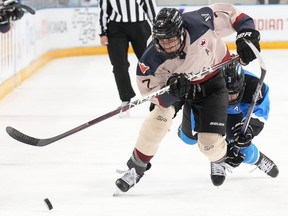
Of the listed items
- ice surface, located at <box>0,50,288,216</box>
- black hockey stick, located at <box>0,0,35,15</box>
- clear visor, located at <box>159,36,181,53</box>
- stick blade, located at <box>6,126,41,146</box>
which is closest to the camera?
clear visor, located at <box>159,36,181,53</box>

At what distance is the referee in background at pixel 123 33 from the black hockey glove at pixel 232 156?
2.34 metres

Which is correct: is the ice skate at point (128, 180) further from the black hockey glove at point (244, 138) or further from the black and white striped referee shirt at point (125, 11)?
the black and white striped referee shirt at point (125, 11)

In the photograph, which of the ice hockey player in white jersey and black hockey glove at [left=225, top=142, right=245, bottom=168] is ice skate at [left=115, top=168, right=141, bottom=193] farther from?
black hockey glove at [left=225, top=142, right=245, bottom=168]

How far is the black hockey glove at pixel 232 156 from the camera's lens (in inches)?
159

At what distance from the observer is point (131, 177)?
3.94m

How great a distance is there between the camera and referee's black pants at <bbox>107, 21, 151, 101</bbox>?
636cm

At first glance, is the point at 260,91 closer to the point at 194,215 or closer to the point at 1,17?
the point at 194,215

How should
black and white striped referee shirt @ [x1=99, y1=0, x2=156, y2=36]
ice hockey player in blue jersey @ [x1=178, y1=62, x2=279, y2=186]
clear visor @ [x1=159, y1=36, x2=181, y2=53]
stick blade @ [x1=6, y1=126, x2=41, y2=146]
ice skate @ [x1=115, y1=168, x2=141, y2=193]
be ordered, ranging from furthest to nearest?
black and white striped referee shirt @ [x1=99, y1=0, x2=156, y2=36] → ice hockey player in blue jersey @ [x1=178, y1=62, x2=279, y2=186] → ice skate @ [x1=115, y1=168, x2=141, y2=193] → stick blade @ [x1=6, y1=126, x2=41, y2=146] → clear visor @ [x1=159, y1=36, x2=181, y2=53]

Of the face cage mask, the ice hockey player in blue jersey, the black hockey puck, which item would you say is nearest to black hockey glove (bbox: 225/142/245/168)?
the ice hockey player in blue jersey

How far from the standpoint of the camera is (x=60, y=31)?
434 inches

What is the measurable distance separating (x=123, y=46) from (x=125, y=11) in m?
0.26

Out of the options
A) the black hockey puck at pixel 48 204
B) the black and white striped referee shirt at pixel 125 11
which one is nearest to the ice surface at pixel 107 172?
the black hockey puck at pixel 48 204

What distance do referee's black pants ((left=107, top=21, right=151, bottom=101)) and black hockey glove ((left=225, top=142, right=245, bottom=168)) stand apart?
93.0 inches

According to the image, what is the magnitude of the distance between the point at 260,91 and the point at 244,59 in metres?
0.47
